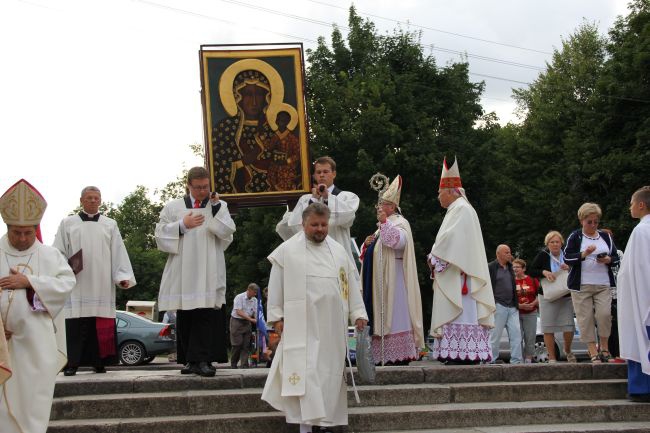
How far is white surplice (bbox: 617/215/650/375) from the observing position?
9.57 m

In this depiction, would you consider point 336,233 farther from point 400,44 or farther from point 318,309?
point 400,44

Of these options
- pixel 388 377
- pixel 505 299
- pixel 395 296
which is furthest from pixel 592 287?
pixel 388 377

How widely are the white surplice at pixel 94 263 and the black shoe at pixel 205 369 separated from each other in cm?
184

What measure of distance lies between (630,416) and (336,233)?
11.7 feet

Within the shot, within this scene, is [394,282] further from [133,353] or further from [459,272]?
[133,353]

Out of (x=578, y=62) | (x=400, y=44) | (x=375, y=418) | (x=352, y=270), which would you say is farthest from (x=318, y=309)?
(x=578, y=62)

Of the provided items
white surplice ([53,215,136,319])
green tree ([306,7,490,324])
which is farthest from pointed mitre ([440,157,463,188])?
green tree ([306,7,490,324])

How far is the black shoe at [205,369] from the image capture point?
9.85 metres

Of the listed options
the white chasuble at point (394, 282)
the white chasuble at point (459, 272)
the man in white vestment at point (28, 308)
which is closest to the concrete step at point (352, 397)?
the man in white vestment at point (28, 308)

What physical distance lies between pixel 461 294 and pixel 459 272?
0.26 meters

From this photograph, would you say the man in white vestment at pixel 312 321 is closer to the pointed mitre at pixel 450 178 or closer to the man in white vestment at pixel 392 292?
the man in white vestment at pixel 392 292

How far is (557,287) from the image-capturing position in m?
12.8

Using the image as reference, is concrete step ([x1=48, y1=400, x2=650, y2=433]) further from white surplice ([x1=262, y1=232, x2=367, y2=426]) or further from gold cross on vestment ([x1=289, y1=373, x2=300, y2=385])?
gold cross on vestment ([x1=289, y1=373, x2=300, y2=385])

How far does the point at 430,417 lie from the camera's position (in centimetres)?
911
